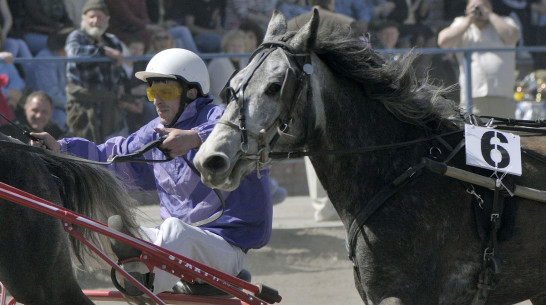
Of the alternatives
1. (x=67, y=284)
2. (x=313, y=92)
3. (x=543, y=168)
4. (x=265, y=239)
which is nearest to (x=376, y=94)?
(x=313, y=92)

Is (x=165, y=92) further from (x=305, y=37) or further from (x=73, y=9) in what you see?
(x=73, y=9)

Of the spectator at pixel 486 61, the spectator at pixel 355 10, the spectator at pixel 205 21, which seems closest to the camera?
the spectator at pixel 486 61

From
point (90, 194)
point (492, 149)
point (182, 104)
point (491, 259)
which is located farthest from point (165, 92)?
point (491, 259)

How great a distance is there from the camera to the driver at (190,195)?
4375mm

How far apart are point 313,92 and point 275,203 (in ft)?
17.7

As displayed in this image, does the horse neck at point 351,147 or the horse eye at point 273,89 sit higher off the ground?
the horse eye at point 273,89

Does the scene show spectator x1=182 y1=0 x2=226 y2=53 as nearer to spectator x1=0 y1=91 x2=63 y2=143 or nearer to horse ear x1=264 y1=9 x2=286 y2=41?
spectator x1=0 y1=91 x2=63 y2=143

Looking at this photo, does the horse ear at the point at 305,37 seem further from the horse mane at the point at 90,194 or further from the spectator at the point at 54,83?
the spectator at the point at 54,83

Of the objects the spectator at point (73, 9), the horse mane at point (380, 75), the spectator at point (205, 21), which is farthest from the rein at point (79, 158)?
the spectator at point (205, 21)

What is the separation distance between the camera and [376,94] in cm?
378

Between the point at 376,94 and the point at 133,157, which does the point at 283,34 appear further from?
the point at 133,157

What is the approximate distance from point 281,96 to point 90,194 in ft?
4.85

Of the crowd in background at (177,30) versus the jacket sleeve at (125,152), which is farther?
the crowd in background at (177,30)

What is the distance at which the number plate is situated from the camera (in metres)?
3.72
